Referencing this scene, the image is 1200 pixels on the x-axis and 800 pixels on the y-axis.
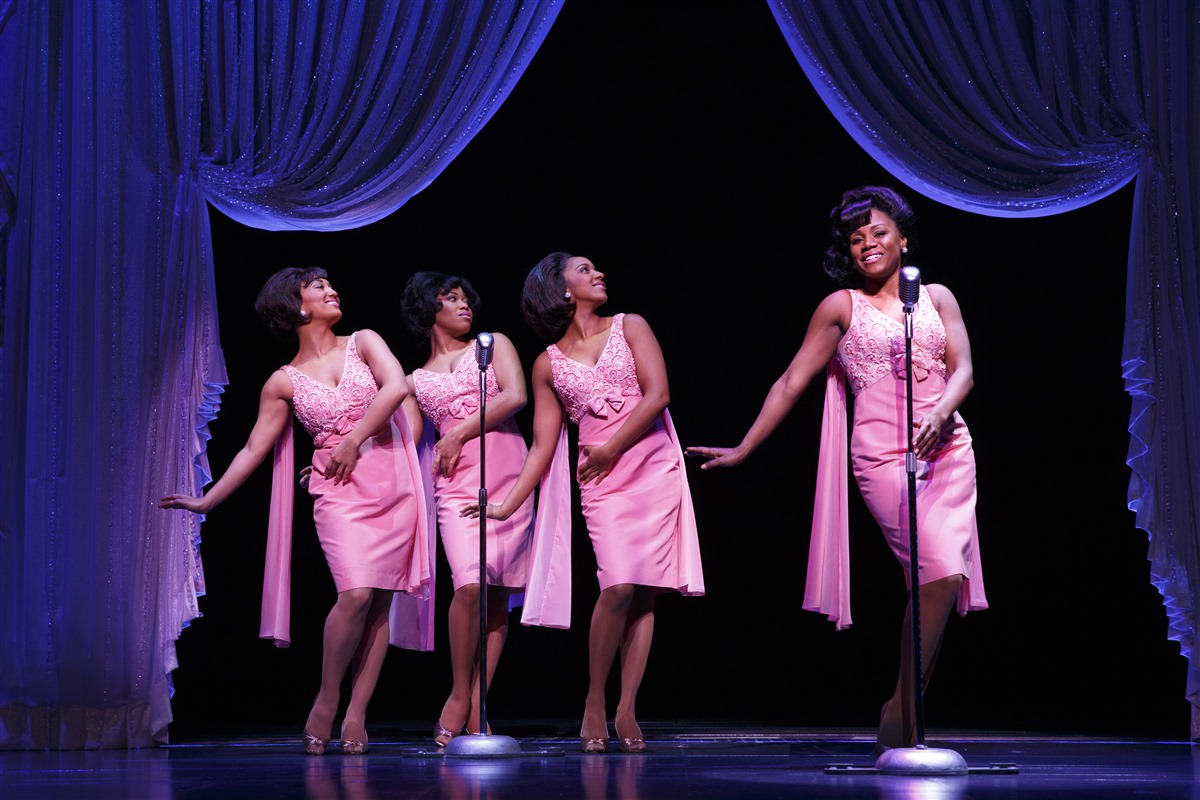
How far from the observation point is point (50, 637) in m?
5.11

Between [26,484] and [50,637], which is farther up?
[26,484]

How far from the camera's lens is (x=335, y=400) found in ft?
16.2

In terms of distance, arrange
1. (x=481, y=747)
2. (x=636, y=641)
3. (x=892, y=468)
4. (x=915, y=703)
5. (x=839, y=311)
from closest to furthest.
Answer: (x=915, y=703) < (x=481, y=747) < (x=892, y=468) < (x=839, y=311) < (x=636, y=641)

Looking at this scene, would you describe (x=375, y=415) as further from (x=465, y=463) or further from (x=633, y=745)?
(x=633, y=745)

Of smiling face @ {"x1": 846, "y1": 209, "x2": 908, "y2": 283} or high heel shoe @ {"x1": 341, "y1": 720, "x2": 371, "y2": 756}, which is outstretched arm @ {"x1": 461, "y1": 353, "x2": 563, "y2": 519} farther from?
smiling face @ {"x1": 846, "y1": 209, "x2": 908, "y2": 283}

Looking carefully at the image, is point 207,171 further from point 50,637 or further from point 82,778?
point 82,778

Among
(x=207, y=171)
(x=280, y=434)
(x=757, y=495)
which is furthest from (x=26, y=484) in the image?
(x=757, y=495)

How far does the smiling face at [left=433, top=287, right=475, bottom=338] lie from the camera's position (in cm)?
532

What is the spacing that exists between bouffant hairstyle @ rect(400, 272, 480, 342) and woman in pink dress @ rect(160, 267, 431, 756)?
1.18 feet

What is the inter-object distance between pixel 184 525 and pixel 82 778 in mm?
1513

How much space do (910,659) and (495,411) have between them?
1.72 metres

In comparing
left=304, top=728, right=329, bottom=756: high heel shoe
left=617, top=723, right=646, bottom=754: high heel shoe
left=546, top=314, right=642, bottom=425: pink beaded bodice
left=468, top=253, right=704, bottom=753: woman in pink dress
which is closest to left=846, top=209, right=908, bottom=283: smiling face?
left=468, top=253, right=704, bottom=753: woman in pink dress

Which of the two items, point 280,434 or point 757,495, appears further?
point 757,495

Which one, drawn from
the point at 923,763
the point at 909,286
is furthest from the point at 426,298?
the point at 923,763
